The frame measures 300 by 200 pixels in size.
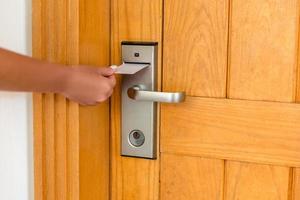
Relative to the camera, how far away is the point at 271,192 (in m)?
1.10

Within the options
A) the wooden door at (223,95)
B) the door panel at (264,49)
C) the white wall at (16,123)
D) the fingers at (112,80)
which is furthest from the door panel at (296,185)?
the white wall at (16,123)

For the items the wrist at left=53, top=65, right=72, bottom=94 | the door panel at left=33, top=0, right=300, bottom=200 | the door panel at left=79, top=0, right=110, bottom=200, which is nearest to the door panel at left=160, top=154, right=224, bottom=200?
the door panel at left=33, top=0, right=300, bottom=200

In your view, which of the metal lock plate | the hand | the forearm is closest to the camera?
the forearm

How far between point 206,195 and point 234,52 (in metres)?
0.28

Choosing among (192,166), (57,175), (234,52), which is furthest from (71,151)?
(234,52)

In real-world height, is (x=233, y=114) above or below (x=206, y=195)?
Result: above

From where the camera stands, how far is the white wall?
3.55ft

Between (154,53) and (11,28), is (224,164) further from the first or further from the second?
(11,28)

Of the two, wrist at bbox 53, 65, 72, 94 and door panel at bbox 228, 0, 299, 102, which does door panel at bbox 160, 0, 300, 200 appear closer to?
door panel at bbox 228, 0, 299, 102

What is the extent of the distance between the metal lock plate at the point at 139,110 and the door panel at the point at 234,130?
0.03 meters

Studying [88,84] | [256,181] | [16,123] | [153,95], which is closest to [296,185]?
[256,181]

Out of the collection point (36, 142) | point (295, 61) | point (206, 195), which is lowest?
point (206, 195)

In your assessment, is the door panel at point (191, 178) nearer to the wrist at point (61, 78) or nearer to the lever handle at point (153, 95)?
the lever handle at point (153, 95)

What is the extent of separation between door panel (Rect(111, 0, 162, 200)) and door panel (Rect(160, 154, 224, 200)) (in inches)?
0.8
